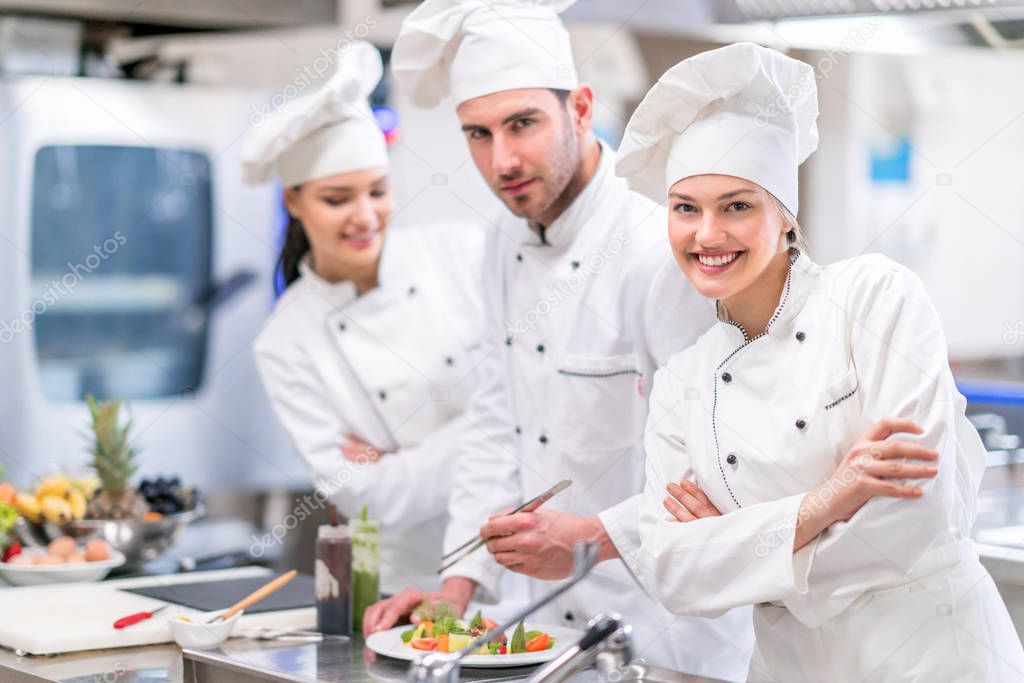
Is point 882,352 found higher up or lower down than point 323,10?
lower down

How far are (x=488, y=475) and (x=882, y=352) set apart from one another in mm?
1047

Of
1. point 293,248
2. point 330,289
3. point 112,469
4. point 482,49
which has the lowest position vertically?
point 112,469

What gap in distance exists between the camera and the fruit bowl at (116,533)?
302 centimetres

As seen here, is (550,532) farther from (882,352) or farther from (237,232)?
(237,232)

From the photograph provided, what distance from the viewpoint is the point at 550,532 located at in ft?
7.45

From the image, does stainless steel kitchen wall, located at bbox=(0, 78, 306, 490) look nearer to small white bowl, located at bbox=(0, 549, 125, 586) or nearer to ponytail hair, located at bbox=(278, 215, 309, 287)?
ponytail hair, located at bbox=(278, 215, 309, 287)

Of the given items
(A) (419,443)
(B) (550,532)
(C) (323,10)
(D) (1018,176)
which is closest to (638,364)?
(B) (550,532)

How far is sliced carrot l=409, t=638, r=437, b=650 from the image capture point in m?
2.11

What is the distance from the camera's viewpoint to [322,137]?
3.14 metres

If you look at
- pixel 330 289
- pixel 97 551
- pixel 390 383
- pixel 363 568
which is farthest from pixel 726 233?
pixel 97 551

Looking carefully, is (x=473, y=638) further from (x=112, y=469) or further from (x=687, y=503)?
(x=112, y=469)

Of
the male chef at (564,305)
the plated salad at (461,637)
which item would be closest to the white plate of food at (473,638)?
the plated salad at (461,637)

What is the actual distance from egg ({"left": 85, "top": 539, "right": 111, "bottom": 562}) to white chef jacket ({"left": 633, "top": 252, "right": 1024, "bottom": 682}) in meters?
1.33

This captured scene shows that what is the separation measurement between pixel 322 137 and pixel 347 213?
0.18 m
